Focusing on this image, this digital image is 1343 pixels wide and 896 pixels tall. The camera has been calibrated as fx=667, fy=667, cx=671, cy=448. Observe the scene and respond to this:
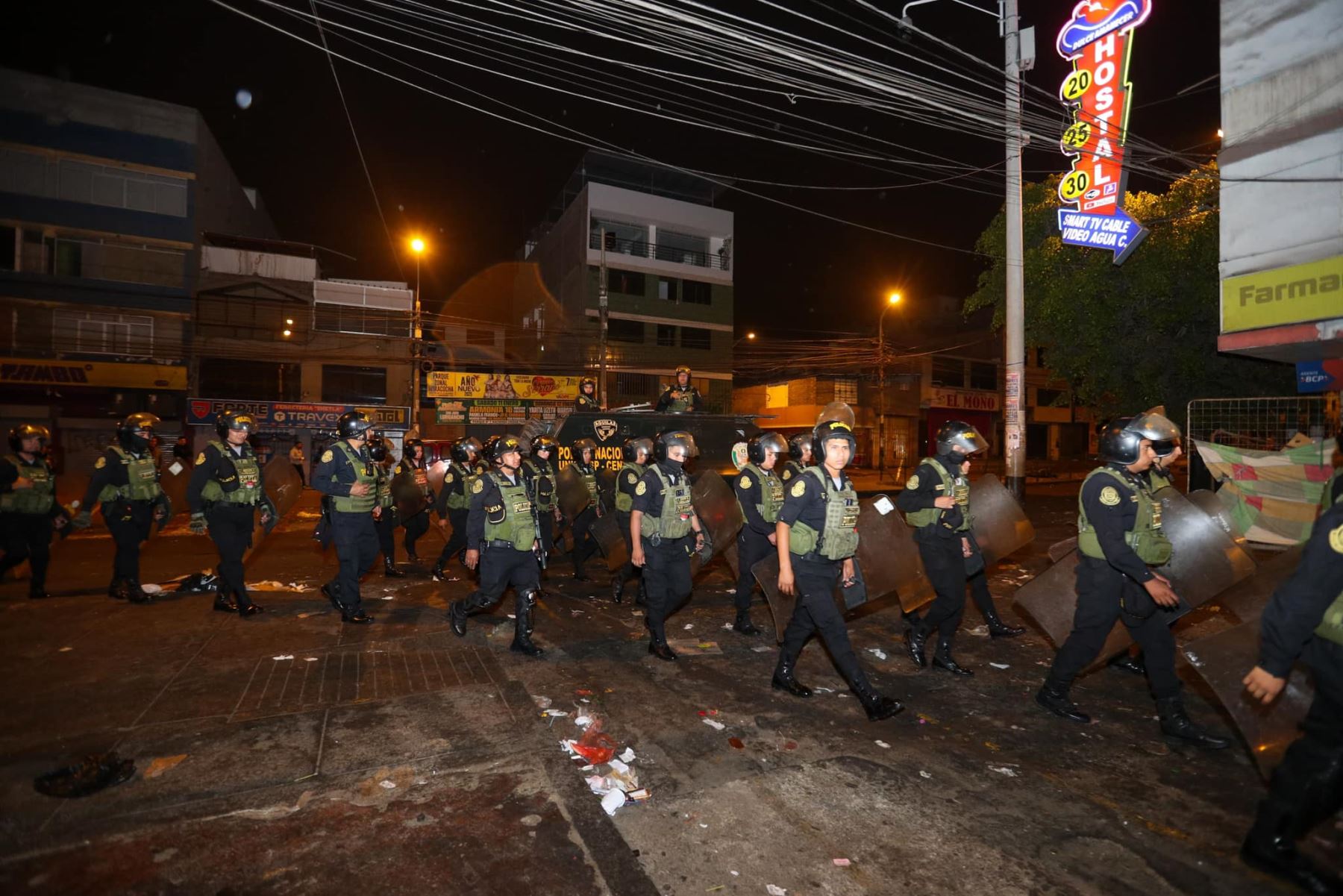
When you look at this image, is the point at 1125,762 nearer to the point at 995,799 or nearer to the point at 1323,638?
the point at 995,799

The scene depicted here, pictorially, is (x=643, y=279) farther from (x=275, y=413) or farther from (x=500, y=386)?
(x=275, y=413)

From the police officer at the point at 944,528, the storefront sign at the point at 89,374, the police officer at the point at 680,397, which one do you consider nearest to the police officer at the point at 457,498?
the police officer at the point at 680,397

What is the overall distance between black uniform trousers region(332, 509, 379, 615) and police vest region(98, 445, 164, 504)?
2.40 m

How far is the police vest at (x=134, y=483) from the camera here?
22.8ft

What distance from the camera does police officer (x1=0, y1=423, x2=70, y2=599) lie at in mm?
6988

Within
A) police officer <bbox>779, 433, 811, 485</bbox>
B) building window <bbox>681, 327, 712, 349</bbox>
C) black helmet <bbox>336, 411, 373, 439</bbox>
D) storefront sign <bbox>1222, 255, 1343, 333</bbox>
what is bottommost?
police officer <bbox>779, 433, 811, 485</bbox>

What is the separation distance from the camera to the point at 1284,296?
9.85 meters

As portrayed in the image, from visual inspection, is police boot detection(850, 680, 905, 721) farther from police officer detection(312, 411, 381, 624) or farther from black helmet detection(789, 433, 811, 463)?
police officer detection(312, 411, 381, 624)

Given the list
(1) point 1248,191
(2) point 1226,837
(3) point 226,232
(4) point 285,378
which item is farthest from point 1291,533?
(3) point 226,232

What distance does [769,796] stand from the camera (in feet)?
11.0

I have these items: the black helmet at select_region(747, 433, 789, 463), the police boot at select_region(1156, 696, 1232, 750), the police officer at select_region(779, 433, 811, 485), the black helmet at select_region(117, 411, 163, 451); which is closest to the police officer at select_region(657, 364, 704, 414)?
the police officer at select_region(779, 433, 811, 485)

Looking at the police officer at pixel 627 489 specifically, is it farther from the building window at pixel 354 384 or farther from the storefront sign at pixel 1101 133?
the building window at pixel 354 384

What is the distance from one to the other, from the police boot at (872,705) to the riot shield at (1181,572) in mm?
1458

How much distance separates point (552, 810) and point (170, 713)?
2843 mm
